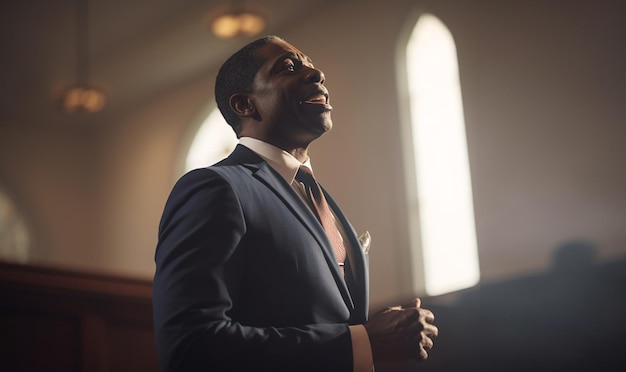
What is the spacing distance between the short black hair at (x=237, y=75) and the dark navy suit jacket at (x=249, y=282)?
0.15 meters

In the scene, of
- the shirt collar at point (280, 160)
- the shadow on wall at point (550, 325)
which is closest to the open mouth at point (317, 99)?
the shirt collar at point (280, 160)

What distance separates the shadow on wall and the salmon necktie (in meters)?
3.74

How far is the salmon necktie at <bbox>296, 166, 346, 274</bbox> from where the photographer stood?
174cm

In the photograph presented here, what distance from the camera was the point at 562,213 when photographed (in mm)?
8484

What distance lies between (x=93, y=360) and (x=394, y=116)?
7.46 meters

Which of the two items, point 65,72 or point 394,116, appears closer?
point 394,116

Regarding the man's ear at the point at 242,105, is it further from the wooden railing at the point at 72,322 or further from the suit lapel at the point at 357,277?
the wooden railing at the point at 72,322

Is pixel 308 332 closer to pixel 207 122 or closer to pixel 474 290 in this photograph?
pixel 474 290

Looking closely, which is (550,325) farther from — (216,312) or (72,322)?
(216,312)

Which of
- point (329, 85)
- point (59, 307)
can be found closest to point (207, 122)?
point (329, 85)

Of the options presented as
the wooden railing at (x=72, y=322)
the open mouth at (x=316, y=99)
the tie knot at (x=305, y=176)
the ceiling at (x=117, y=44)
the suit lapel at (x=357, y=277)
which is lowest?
the wooden railing at (x=72, y=322)

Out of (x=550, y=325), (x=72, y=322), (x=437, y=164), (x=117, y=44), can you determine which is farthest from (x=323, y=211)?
(x=117, y=44)

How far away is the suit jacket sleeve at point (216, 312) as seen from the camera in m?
1.51

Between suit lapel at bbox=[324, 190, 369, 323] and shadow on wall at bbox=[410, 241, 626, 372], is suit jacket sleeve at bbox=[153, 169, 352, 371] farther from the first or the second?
shadow on wall at bbox=[410, 241, 626, 372]
